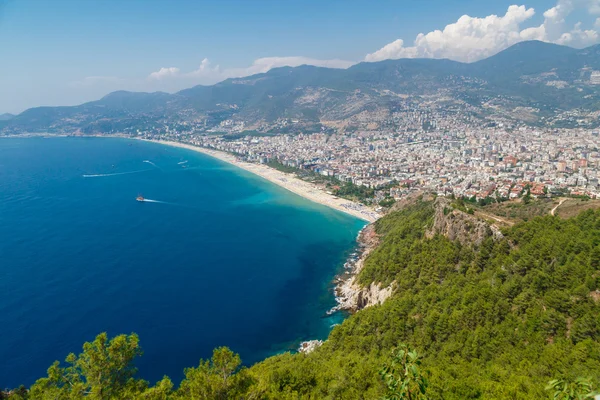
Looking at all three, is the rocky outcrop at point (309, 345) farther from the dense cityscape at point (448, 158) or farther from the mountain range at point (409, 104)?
→ the mountain range at point (409, 104)

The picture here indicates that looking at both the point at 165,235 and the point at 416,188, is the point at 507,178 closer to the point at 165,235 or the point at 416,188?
the point at 416,188

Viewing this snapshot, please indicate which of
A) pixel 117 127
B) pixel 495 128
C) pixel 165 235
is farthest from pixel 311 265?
pixel 117 127

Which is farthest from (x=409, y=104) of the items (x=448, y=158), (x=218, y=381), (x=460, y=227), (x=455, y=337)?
(x=218, y=381)

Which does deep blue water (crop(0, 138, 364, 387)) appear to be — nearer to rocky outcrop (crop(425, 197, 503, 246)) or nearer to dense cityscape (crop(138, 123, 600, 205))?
rocky outcrop (crop(425, 197, 503, 246))

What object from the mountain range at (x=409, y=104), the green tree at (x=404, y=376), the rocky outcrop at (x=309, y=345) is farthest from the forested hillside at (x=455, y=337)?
the mountain range at (x=409, y=104)

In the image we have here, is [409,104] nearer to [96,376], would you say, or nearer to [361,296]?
[361,296]

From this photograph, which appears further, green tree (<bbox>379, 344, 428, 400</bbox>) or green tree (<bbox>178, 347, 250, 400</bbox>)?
green tree (<bbox>178, 347, 250, 400</bbox>)

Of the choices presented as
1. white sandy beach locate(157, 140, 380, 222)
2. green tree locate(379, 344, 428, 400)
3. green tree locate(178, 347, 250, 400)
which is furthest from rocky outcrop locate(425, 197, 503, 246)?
green tree locate(379, 344, 428, 400)
